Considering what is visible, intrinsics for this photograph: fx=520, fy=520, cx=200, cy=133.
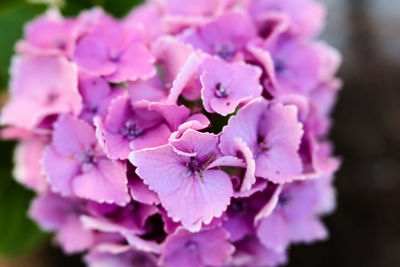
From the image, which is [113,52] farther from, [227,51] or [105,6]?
[105,6]

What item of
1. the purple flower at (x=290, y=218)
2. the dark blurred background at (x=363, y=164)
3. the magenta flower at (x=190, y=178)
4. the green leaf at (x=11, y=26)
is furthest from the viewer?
the dark blurred background at (x=363, y=164)

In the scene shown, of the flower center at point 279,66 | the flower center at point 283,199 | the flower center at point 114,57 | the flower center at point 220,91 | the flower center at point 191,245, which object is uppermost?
the flower center at point 220,91

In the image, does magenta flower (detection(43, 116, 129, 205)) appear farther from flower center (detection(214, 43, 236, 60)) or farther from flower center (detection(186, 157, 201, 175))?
flower center (detection(214, 43, 236, 60))

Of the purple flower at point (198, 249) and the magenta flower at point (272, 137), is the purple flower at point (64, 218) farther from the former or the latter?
the magenta flower at point (272, 137)

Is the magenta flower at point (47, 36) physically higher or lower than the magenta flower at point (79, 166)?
higher

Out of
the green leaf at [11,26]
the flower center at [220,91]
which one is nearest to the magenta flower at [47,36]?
the green leaf at [11,26]

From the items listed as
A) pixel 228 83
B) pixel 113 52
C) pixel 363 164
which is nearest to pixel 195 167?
pixel 228 83

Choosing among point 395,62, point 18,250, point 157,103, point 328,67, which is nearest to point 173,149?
point 157,103
